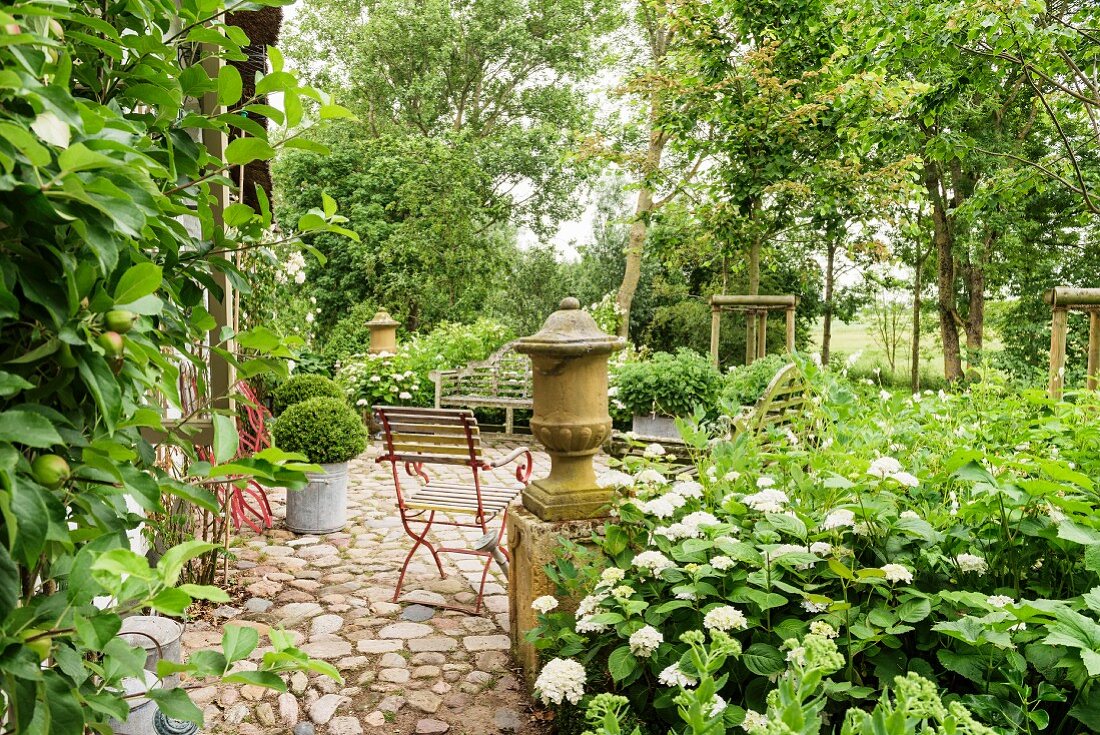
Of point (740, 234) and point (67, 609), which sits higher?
point (740, 234)

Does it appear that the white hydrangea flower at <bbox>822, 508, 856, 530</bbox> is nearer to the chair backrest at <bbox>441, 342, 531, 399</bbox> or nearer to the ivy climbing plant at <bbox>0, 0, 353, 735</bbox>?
the ivy climbing plant at <bbox>0, 0, 353, 735</bbox>

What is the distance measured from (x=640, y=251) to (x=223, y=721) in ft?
35.3

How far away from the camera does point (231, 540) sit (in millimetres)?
4594

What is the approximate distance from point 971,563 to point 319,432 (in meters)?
4.02

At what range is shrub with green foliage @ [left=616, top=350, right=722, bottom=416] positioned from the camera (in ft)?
24.5

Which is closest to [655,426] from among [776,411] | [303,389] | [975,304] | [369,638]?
[776,411]

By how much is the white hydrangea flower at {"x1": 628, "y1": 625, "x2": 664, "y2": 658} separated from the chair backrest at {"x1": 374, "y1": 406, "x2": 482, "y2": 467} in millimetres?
2333

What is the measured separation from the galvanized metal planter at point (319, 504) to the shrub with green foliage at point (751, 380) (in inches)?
131

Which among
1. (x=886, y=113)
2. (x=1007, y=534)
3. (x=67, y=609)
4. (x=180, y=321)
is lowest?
(x=1007, y=534)

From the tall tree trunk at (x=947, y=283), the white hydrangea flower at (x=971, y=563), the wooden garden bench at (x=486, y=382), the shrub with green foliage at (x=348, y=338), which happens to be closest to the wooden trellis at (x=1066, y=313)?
the white hydrangea flower at (x=971, y=563)

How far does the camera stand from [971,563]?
183 centimetres

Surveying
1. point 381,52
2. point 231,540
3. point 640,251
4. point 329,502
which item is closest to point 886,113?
point 640,251

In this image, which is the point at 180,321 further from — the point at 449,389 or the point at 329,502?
the point at 449,389

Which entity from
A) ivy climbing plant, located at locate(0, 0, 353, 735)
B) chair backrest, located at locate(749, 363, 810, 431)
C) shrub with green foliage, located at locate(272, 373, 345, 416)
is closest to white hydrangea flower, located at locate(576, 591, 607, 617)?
ivy climbing plant, located at locate(0, 0, 353, 735)
